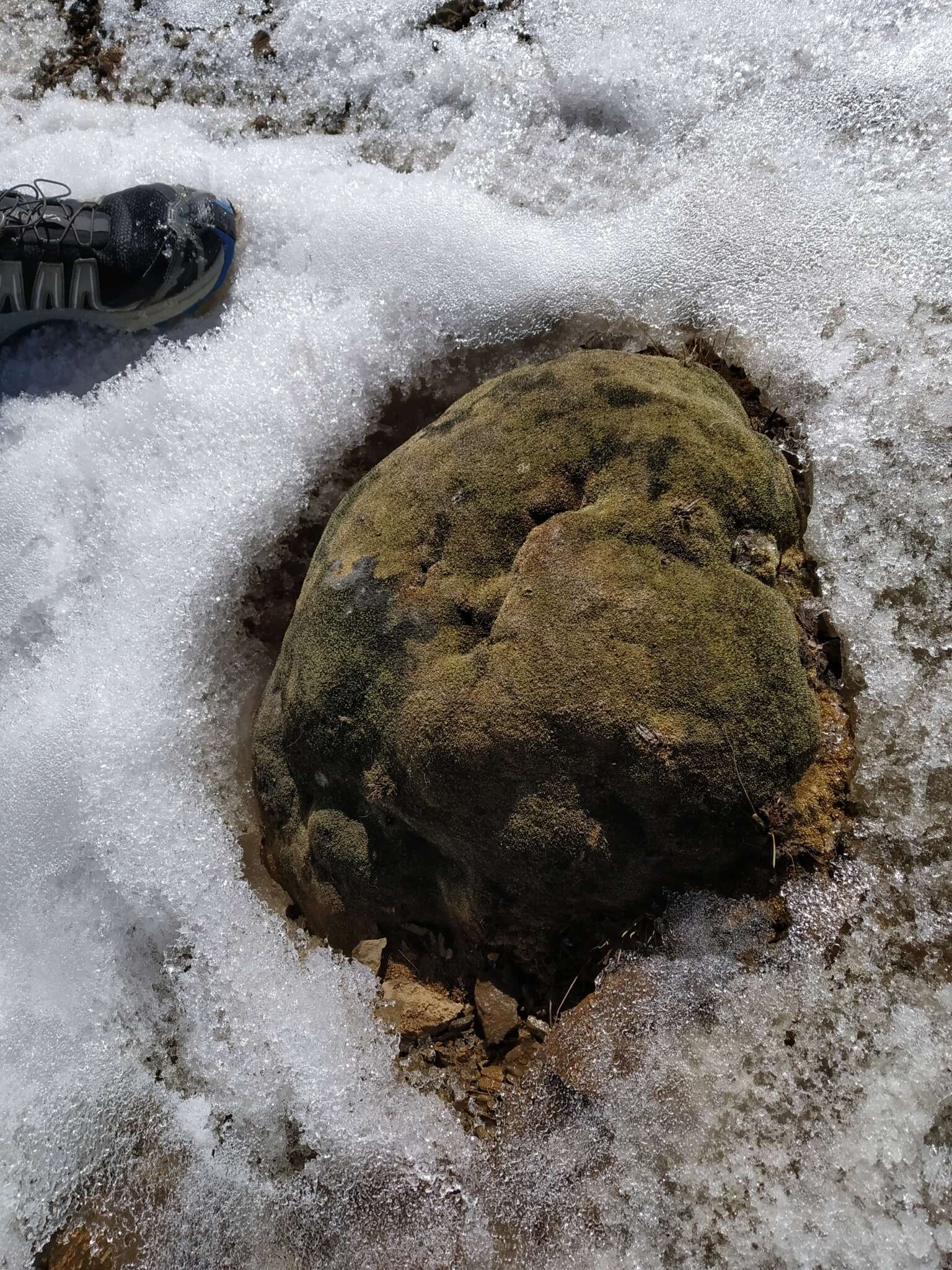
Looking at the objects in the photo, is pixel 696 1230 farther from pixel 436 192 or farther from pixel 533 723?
pixel 436 192

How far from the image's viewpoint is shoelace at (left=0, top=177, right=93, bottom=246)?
362 cm

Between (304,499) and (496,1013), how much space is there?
2208 millimetres

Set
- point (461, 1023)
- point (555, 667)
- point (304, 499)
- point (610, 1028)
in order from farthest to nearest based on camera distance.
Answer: point (304, 499), point (461, 1023), point (610, 1028), point (555, 667)

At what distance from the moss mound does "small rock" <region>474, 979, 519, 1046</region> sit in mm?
185

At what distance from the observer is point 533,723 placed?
240 centimetres

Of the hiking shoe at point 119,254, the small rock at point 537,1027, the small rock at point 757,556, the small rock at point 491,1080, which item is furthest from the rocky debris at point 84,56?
the small rock at point 491,1080

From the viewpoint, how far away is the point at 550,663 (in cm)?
239

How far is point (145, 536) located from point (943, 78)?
4.01 m

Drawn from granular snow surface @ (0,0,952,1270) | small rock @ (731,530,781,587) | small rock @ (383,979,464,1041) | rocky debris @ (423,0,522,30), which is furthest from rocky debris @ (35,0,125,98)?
small rock @ (383,979,464,1041)

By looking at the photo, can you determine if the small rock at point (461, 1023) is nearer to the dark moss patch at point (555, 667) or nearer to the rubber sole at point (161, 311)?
the dark moss patch at point (555, 667)

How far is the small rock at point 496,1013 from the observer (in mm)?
2844

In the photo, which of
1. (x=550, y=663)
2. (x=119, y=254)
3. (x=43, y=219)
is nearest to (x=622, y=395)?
(x=550, y=663)

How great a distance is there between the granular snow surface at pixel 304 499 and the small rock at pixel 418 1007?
94mm

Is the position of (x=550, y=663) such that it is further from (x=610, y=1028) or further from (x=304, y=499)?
(x=304, y=499)
